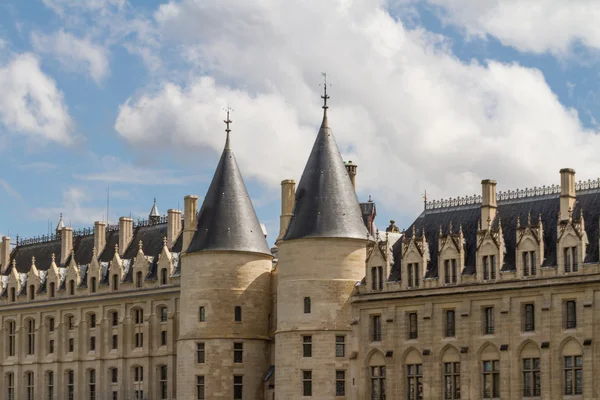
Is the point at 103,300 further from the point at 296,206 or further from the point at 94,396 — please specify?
the point at 296,206

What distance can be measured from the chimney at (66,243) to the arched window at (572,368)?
50.4 meters

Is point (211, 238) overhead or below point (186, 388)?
overhead

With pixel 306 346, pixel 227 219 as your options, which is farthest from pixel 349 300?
pixel 227 219

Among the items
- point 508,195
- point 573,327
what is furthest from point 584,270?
point 508,195

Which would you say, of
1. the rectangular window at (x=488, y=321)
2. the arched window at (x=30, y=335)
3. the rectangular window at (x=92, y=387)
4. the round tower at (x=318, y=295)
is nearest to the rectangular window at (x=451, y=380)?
the rectangular window at (x=488, y=321)

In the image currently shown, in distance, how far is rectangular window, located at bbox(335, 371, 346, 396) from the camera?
9581cm

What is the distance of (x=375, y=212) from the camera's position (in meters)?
110

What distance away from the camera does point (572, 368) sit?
84875 millimetres

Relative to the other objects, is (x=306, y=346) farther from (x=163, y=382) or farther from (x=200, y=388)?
(x=163, y=382)

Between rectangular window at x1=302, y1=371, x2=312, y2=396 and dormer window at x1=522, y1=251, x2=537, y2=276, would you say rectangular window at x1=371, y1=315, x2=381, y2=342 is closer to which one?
rectangular window at x1=302, y1=371, x2=312, y2=396

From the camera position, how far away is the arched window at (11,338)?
123 m

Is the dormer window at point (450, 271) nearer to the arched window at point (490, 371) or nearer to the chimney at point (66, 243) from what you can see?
the arched window at point (490, 371)

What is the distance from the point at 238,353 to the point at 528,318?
2179 centimetres

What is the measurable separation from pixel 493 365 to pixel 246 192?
2357 centimetres
